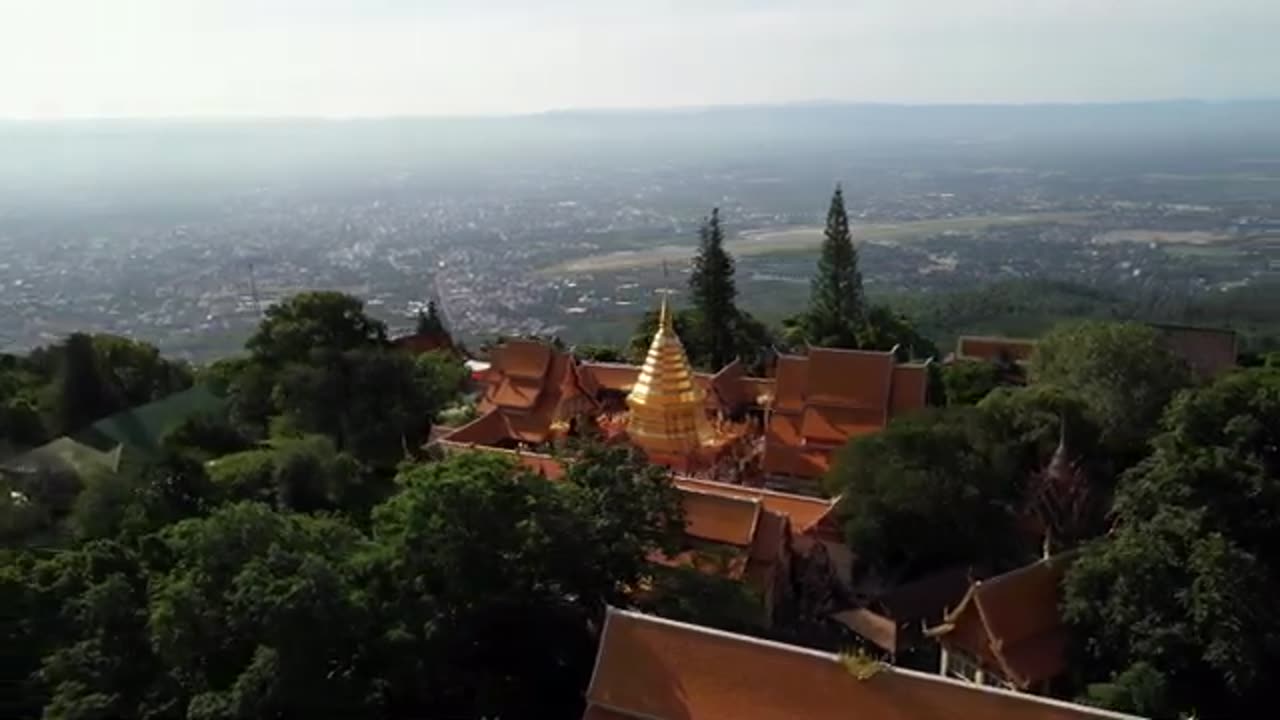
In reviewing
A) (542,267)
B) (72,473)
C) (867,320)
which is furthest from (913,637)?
(542,267)

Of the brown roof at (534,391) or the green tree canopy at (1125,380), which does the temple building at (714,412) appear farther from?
the green tree canopy at (1125,380)

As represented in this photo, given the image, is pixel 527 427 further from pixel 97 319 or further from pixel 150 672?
pixel 97 319

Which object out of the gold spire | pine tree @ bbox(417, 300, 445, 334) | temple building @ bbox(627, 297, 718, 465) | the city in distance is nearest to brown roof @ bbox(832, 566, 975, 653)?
temple building @ bbox(627, 297, 718, 465)

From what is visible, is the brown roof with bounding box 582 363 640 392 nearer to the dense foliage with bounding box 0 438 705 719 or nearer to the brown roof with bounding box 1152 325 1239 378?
the dense foliage with bounding box 0 438 705 719

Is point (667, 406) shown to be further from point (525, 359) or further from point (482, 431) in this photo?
point (525, 359)

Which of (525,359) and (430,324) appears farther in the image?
(430,324)

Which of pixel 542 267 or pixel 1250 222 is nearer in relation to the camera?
pixel 542 267

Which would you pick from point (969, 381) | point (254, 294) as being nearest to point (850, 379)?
point (969, 381)
